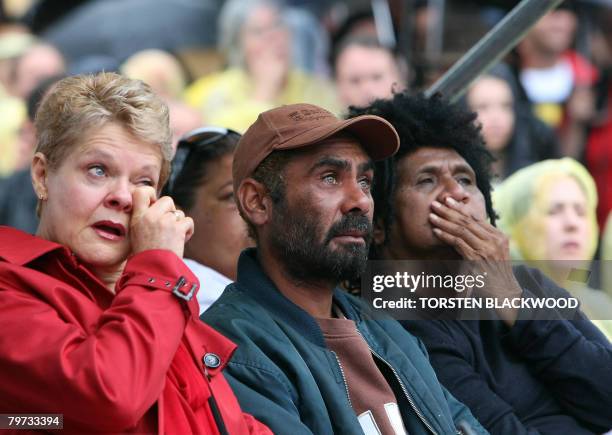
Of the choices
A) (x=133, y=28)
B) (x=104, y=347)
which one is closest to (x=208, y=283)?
(x=104, y=347)

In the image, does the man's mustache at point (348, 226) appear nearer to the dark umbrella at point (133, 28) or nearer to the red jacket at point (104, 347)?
the red jacket at point (104, 347)

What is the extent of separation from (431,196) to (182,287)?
4.57 feet

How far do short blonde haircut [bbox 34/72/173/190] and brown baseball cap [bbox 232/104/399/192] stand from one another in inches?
16.7

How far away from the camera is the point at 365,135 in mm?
3188

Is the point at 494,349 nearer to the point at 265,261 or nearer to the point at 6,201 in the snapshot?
the point at 265,261

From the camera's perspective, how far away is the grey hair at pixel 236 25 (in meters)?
7.62

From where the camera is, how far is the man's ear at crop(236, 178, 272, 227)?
3168 mm

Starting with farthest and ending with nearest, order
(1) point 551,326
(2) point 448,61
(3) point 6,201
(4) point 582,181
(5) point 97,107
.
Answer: (2) point 448,61, (3) point 6,201, (4) point 582,181, (1) point 551,326, (5) point 97,107

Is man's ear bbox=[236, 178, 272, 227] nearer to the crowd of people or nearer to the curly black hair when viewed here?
the crowd of people

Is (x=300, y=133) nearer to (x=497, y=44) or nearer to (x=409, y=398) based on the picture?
(x=409, y=398)

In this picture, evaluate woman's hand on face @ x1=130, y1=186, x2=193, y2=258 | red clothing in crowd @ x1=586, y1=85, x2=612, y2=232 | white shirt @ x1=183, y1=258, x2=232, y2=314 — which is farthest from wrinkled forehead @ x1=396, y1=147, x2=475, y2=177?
red clothing in crowd @ x1=586, y1=85, x2=612, y2=232

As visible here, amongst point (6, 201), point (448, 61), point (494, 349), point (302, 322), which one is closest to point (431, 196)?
point (494, 349)

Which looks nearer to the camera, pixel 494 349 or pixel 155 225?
pixel 155 225

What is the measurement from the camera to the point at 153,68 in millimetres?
7516
